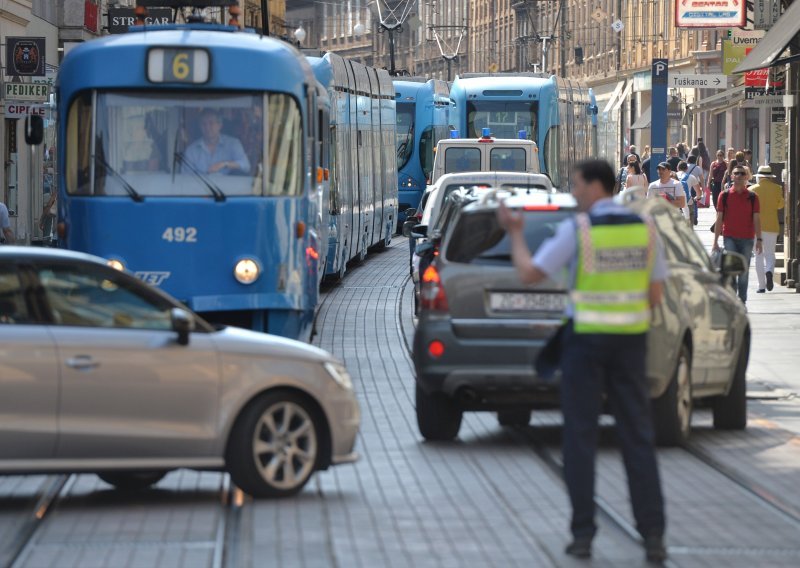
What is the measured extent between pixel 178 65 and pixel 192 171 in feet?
2.76

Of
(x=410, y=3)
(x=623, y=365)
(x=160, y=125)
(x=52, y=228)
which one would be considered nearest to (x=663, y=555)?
(x=623, y=365)

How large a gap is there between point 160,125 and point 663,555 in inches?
324

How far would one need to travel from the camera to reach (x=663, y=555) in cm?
875

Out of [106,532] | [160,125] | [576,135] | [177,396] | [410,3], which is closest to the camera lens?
[106,532]

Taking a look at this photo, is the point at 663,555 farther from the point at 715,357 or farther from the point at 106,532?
the point at 715,357

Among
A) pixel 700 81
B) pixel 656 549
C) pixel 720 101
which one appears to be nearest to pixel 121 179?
pixel 656 549

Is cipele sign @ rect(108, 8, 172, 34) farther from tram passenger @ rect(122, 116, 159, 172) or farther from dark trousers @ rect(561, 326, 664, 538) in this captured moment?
dark trousers @ rect(561, 326, 664, 538)

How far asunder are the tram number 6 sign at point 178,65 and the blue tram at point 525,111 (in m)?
24.2

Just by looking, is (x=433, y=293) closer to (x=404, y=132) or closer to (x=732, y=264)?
(x=732, y=264)

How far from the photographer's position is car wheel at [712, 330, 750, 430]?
1424 cm

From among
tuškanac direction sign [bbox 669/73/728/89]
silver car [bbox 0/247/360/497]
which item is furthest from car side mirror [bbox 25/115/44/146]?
tuškanac direction sign [bbox 669/73/728/89]

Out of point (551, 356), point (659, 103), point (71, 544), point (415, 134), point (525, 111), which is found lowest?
point (71, 544)

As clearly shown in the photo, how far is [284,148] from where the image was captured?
16.4 m

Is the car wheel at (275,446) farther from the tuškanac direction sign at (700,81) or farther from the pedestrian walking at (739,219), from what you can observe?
the tuškanac direction sign at (700,81)
